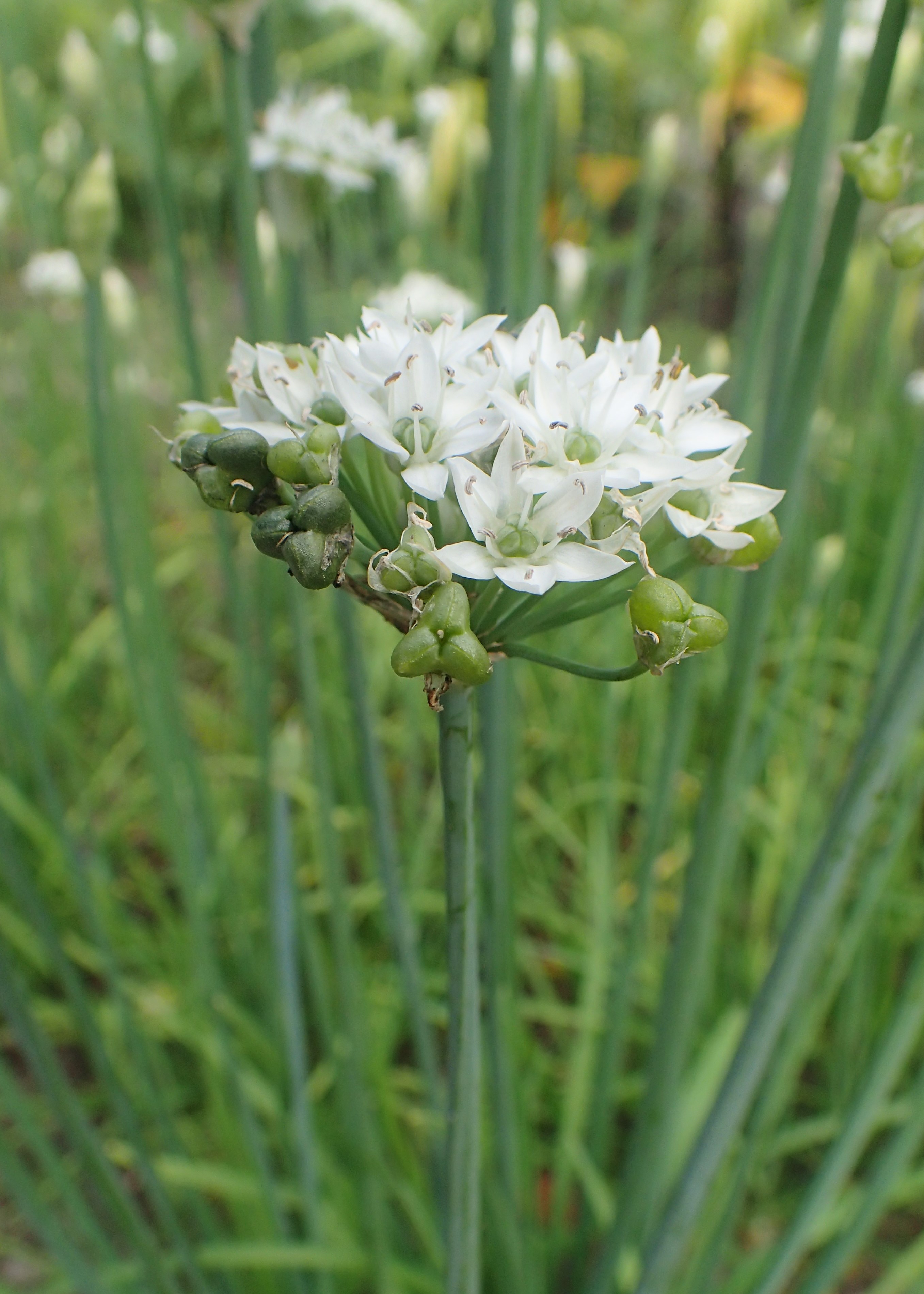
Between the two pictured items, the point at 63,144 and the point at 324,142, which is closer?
the point at 324,142

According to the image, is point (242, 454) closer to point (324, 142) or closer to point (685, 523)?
point (685, 523)

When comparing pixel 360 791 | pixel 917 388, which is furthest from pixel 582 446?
pixel 917 388

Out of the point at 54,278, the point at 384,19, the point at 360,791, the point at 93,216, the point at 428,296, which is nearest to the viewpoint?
the point at 93,216

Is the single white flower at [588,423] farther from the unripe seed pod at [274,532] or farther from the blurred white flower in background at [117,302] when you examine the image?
the blurred white flower in background at [117,302]

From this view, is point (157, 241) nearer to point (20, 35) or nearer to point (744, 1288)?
point (20, 35)

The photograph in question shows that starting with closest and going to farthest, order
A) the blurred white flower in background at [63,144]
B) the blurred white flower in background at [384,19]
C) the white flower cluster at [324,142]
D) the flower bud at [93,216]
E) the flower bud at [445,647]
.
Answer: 1. the flower bud at [445,647]
2. the flower bud at [93,216]
3. the white flower cluster at [324,142]
4. the blurred white flower in background at [63,144]
5. the blurred white flower in background at [384,19]

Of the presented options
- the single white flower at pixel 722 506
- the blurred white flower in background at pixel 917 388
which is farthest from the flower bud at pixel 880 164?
the blurred white flower in background at pixel 917 388
